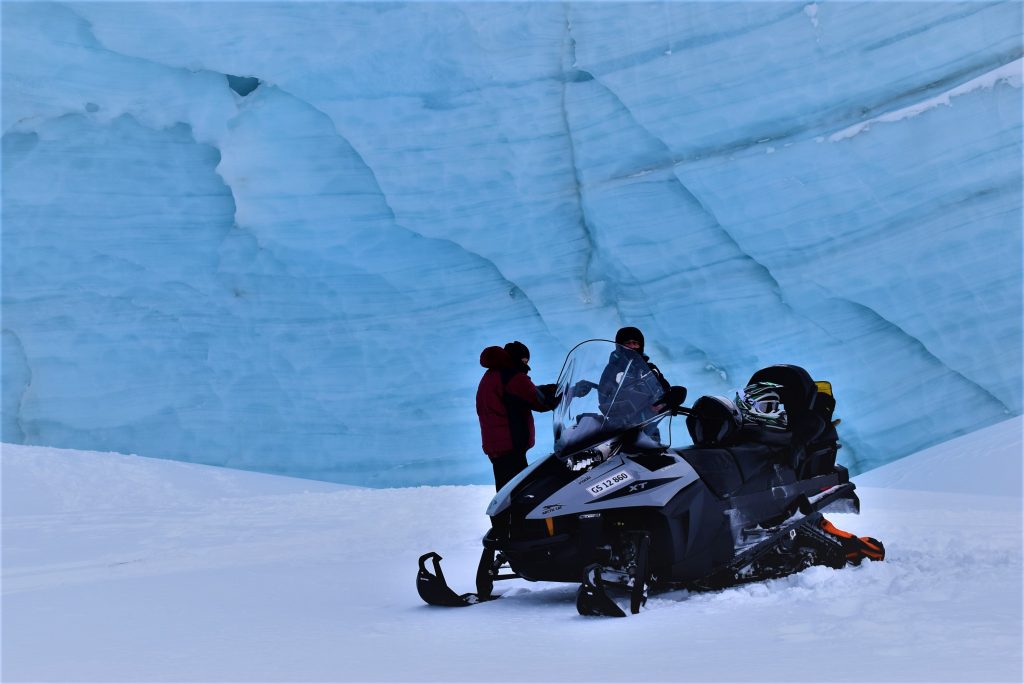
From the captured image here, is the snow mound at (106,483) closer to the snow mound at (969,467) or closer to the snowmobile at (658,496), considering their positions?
the snowmobile at (658,496)

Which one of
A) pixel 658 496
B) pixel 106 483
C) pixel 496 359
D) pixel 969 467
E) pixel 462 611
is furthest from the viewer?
pixel 106 483


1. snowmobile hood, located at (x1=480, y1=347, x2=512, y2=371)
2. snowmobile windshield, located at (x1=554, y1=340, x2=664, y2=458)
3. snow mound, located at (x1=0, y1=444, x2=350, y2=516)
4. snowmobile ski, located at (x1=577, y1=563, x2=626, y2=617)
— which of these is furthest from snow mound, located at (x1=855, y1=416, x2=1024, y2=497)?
snow mound, located at (x1=0, y1=444, x2=350, y2=516)

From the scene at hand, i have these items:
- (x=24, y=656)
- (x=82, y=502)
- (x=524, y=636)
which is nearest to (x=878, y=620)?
(x=524, y=636)

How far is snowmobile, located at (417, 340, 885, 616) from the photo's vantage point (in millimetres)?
3357

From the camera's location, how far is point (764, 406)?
3947mm

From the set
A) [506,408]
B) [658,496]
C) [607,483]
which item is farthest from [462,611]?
[506,408]

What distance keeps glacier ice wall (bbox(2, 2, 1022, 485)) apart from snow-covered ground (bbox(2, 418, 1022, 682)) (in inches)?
92.0

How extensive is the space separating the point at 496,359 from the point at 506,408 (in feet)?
0.74

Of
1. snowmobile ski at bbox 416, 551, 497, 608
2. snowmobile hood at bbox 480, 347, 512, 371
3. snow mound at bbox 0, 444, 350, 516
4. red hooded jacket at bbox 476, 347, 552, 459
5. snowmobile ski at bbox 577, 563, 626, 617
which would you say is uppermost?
snow mound at bbox 0, 444, 350, 516

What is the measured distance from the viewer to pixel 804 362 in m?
8.86

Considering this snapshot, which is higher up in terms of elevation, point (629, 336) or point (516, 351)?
point (516, 351)

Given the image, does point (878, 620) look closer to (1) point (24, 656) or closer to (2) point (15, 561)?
(1) point (24, 656)

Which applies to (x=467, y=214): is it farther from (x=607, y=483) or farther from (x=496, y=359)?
(x=607, y=483)

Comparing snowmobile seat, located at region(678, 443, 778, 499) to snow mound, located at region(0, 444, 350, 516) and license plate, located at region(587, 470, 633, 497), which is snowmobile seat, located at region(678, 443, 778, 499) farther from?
snow mound, located at region(0, 444, 350, 516)
